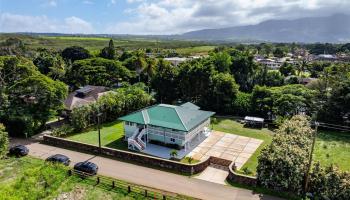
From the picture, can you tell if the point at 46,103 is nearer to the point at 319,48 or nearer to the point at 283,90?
the point at 283,90

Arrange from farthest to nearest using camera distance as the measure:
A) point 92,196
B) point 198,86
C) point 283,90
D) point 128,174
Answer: point 198,86 < point 283,90 < point 128,174 < point 92,196

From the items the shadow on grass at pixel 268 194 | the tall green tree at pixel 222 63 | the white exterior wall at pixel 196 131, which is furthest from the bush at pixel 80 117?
the tall green tree at pixel 222 63

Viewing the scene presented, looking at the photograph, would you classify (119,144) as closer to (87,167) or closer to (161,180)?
(87,167)

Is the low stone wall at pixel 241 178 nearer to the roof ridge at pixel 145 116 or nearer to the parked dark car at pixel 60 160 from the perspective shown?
the roof ridge at pixel 145 116

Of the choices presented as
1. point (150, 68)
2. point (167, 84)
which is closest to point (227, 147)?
point (167, 84)

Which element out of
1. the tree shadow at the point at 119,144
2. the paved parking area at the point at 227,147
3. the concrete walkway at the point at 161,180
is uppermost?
the paved parking area at the point at 227,147

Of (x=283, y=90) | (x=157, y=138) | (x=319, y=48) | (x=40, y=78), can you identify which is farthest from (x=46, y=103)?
(x=319, y=48)
